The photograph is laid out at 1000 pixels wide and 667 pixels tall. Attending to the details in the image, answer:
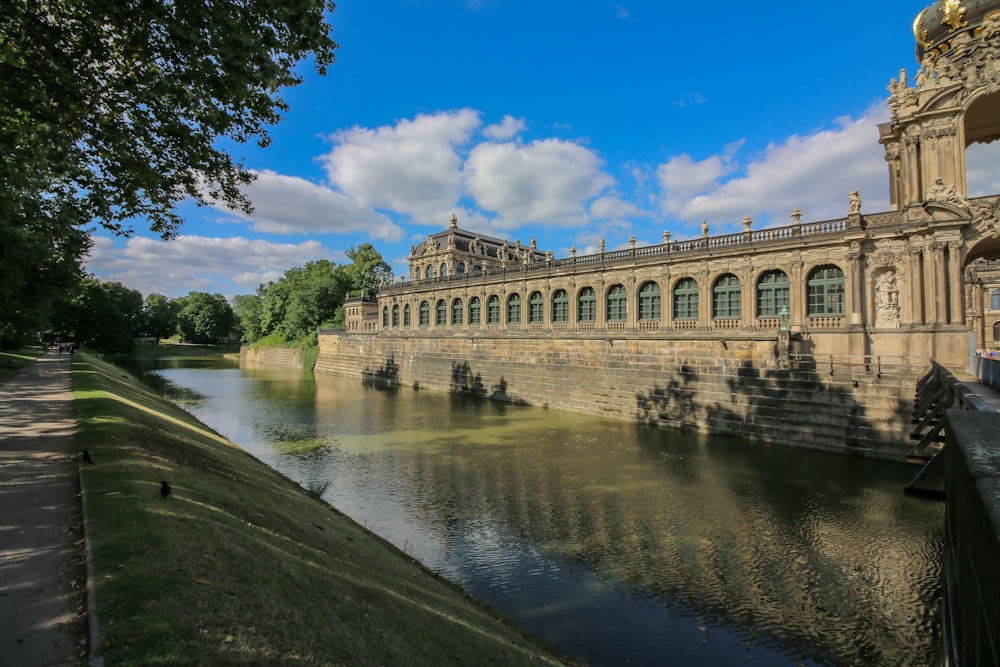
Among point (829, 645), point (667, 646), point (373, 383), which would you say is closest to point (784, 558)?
point (829, 645)

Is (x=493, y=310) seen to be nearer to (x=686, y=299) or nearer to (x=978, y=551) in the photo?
(x=686, y=299)

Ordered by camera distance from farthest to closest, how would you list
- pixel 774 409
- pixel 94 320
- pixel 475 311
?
pixel 94 320, pixel 475 311, pixel 774 409

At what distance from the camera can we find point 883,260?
24.6 meters

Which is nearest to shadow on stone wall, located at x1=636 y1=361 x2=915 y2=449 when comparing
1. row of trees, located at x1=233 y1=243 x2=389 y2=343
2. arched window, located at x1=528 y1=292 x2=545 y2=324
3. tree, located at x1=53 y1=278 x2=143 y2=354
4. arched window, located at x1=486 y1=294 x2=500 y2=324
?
arched window, located at x1=528 y1=292 x2=545 y2=324

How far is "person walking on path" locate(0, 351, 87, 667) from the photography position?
4.11 m

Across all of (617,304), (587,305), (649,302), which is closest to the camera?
(649,302)

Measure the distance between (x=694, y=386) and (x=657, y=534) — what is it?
14940 mm

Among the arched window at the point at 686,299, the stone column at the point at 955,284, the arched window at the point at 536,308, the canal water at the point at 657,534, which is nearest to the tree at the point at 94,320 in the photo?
the canal water at the point at 657,534

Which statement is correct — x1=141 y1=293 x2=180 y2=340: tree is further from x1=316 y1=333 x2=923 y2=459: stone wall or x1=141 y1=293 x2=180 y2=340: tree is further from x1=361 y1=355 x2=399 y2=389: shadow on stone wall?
x1=316 y1=333 x2=923 y2=459: stone wall

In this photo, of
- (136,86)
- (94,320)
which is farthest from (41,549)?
(94,320)

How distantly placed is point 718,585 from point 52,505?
1136 cm

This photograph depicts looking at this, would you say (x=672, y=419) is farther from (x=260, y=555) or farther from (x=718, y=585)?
(x=260, y=555)

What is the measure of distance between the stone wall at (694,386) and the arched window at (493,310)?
12.2ft

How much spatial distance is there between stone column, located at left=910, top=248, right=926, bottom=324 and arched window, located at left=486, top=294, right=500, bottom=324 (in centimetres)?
2821
